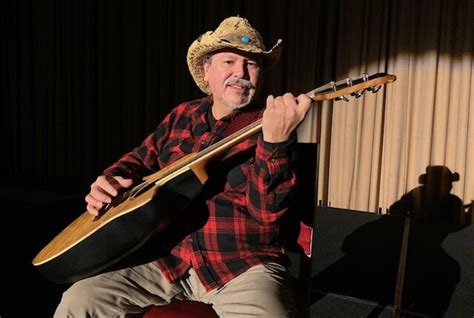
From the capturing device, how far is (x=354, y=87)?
1.17 m

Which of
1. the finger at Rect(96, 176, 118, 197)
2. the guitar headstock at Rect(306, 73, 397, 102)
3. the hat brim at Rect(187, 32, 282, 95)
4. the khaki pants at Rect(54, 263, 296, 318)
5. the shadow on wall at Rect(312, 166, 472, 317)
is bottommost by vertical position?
the shadow on wall at Rect(312, 166, 472, 317)

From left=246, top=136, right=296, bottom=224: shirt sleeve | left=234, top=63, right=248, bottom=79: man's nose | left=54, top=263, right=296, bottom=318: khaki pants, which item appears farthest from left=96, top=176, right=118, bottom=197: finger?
left=234, top=63, right=248, bottom=79: man's nose

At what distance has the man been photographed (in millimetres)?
1203

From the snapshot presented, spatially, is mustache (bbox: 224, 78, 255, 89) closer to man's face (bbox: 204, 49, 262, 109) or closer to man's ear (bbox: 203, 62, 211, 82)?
man's face (bbox: 204, 49, 262, 109)

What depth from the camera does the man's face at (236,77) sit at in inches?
57.1

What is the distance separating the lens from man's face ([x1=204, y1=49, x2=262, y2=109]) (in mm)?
1449

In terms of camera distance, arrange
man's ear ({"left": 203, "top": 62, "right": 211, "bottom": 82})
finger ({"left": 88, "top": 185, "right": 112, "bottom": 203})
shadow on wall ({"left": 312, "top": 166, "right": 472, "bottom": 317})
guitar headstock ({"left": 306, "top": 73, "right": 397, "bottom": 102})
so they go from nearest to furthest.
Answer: guitar headstock ({"left": 306, "top": 73, "right": 397, "bottom": 102})
finger ({"left": 88, "top": 185, "right": 112, "bottom": 203})
man's ear ({"left": 203, "top": 62, "right": 211, "bottom": 82})
shadow on wall ({"left": 312, "top": 166, "right": 472, "bottom": 317})

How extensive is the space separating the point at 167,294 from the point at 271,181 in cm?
45

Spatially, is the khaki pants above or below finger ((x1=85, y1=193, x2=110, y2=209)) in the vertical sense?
below

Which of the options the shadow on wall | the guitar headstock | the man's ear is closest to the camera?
the guitar headstock

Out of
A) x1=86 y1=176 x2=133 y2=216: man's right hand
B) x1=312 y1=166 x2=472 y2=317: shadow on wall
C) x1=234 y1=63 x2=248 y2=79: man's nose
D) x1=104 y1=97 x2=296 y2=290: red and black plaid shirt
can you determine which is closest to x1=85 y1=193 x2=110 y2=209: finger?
x1=86 y1=176 x2=133 y2=216: man's right hand

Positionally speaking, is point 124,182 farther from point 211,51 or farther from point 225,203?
point 211,51

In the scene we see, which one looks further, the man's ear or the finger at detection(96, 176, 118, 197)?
the man's ear

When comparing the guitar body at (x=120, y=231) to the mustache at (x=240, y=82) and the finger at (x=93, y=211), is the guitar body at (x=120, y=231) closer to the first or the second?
the finger at (x=93, y=211)
